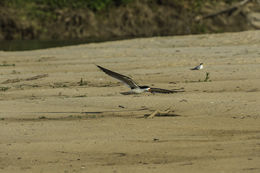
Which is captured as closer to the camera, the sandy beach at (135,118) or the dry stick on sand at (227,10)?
the sandy beach at (135,118)

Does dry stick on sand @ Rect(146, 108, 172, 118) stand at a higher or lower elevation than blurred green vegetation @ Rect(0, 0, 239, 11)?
lower

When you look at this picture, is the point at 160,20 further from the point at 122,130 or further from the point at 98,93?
the point at 122,130

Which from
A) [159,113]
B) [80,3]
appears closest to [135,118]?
[159,113]

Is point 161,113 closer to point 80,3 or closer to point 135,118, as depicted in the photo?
point 135,118

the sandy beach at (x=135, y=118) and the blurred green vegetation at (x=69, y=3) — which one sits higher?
the blurred green vegetation at (x=69, y=3)

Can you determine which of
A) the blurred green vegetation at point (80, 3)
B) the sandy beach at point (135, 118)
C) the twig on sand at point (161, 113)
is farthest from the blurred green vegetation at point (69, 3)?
the twig on sand at point (161, 113)

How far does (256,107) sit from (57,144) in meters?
3.00

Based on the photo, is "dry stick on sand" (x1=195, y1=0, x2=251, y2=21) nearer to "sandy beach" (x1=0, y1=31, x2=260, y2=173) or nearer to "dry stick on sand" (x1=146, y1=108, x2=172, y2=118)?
"sandy beach" (x1=0, y1=31, x2=260, y2=173)

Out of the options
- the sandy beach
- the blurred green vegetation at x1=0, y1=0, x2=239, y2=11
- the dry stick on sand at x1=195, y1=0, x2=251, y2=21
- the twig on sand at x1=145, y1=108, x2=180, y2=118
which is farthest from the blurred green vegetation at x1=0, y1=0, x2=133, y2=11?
the twig on sand at x1=145, y1=108, x2=180, y2=118

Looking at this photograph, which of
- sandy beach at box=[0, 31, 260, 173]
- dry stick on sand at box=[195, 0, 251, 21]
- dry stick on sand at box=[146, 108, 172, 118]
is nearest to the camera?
sandy beach at box=[0, 31, 260, 173]

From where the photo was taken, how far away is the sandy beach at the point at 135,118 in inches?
269

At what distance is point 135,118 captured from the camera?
360 inches

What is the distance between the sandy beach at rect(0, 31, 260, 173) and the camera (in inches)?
269

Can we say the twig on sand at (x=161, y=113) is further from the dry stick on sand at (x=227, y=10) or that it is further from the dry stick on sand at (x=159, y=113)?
the dry stick on sand at (x=227, y=10)
